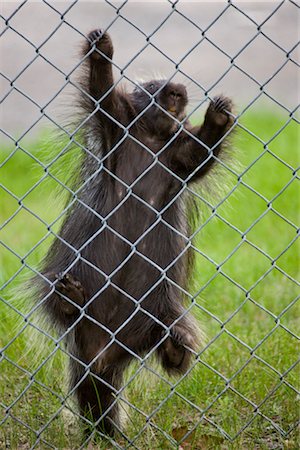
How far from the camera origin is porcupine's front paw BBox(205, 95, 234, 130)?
3.96 meters

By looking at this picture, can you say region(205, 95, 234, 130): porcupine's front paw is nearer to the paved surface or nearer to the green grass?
the green grass

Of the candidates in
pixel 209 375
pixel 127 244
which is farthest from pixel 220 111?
pixel 209 375

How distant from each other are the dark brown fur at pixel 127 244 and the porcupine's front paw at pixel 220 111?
0.02 meters

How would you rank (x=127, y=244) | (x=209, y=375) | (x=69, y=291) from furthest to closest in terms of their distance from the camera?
(x=209, y=375), (x=127, y=244), (x=69, y=291)

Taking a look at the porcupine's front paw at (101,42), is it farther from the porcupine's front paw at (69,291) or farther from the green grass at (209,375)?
the porcupine's front paw at (69,291)

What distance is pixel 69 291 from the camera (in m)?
3.89

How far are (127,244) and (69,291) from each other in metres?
0.39

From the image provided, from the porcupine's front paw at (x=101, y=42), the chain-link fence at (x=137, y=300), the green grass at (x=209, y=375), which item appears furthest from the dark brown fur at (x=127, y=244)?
the porcupine's front paw at (x=101, y=42)

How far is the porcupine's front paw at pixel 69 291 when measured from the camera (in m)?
3.87

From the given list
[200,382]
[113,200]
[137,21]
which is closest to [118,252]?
[113,200]

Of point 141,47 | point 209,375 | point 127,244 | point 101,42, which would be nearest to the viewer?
point 101,42

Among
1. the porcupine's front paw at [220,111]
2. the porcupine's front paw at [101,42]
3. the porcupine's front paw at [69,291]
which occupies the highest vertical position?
the porcupine's front paw at [220,111]

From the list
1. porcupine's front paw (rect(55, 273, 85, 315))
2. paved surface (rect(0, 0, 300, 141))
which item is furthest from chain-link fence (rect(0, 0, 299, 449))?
paved surface (rect(0, 0, 300, 141))

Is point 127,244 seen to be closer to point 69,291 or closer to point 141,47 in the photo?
point 69,291
